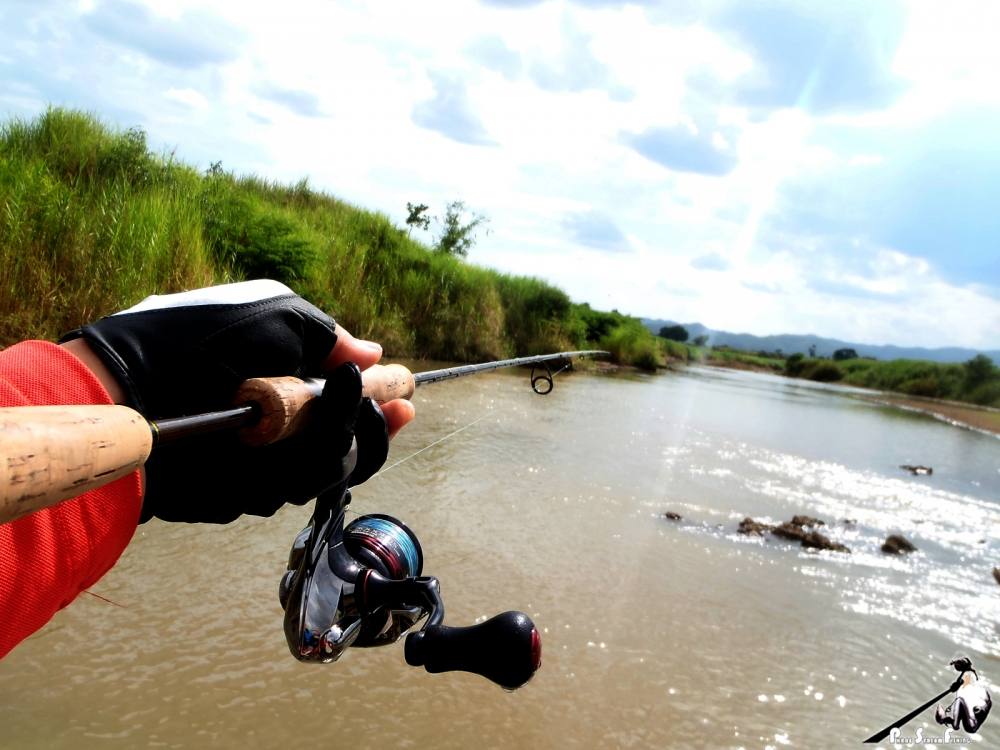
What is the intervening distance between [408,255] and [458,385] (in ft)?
12.3

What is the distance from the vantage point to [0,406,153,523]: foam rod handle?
0.62 meters

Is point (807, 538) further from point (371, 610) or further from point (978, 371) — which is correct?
point (978, 371)

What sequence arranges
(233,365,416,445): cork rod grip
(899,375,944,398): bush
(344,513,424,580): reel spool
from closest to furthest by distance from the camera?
(233,365,416,445): cork rod grip → (344,513,424,580): reel spool → (899,375,944,398): bush

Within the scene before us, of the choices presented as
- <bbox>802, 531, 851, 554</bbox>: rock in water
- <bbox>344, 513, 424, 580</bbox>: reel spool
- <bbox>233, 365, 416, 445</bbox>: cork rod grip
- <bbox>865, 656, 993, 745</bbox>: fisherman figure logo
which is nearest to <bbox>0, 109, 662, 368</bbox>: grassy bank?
<bbox>344, 513, 424, 580</bbox>: reel spool

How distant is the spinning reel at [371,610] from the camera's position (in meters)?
1.08

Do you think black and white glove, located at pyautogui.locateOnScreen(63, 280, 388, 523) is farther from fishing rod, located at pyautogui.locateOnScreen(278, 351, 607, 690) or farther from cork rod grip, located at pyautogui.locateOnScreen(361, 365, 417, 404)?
cork rod grip, located at pyautogui.locateOnScreen(361, 365, 417, 404)

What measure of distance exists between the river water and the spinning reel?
0.96 metres

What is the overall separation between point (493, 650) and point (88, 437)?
0.65 meters

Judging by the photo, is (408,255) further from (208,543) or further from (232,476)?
(232,476)

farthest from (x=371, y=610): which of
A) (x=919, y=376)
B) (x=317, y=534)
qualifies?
(x=919, y=376)

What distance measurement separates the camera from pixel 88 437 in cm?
75

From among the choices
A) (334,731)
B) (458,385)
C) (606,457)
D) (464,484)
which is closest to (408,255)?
(458,385)

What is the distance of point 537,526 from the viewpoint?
4.16m

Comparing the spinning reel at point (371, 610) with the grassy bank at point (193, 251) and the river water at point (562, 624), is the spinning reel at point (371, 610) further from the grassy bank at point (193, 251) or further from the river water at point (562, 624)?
the grassy bank at point (193, 251)
